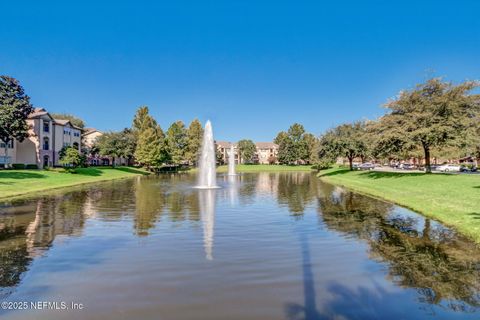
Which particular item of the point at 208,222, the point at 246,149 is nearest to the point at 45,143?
the point at 208,222

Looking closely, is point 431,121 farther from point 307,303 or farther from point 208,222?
point 307,303

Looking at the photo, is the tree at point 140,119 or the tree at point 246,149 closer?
the tree at point 140,119

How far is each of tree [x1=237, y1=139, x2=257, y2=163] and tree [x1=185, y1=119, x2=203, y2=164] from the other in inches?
2202

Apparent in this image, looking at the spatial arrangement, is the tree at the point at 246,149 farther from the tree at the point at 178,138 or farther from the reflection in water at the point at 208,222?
the reflection in water at the point at 208,222

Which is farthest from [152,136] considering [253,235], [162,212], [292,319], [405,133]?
[292,319]

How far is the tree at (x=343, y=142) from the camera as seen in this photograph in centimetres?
6569

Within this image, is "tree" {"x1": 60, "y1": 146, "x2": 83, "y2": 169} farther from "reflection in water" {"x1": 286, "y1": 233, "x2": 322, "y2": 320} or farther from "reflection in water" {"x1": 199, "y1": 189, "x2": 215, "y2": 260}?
"reflection in water" {"x1": 286, "y1": 233, "x2": 322, "y2": 320}

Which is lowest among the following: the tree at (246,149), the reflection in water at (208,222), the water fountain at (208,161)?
the reflection in water at (208,222)

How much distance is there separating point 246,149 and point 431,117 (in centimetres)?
13769

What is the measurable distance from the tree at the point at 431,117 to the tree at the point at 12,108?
2023 inches

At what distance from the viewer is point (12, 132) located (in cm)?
5275

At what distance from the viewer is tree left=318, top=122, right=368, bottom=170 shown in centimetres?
6569

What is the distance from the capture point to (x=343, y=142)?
218 feet

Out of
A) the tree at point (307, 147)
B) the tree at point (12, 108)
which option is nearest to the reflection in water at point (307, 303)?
the tree at point (12, 108)
